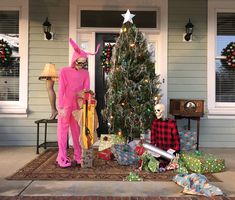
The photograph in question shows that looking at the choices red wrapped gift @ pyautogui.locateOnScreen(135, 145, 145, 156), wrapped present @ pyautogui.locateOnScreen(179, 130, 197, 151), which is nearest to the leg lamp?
red wrapped gift @ pyautogui.locateOnScreen(135, 145, 145, 156)

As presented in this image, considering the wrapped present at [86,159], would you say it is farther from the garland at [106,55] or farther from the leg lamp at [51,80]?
the garland at [106,55]

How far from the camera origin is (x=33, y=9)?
682 centimetres

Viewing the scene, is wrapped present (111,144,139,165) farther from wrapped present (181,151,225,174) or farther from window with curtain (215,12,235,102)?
window with curtain (215,12,235,102)

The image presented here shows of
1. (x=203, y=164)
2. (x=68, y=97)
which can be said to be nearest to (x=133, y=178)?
(x=203, y=164)

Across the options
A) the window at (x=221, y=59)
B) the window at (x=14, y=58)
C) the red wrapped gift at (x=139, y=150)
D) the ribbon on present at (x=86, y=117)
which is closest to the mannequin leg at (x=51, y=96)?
the window at (x=14, y=58)

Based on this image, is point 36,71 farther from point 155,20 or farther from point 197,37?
point 197,37

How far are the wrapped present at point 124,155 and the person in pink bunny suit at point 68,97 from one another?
2.12 ft

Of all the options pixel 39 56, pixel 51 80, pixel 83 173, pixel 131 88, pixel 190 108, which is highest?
pixel 39 56

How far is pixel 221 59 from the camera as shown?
6887 mm

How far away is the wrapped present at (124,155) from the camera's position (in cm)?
512

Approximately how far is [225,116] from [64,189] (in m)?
4.13

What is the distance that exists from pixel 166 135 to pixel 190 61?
2454 millimetres

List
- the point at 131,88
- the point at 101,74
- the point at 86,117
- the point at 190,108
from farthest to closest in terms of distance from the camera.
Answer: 1. the point at 101,74
2. the point at 190,108
3. the point at 131,88
4. the point at 86,117

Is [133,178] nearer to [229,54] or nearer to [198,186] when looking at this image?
[198,186]
